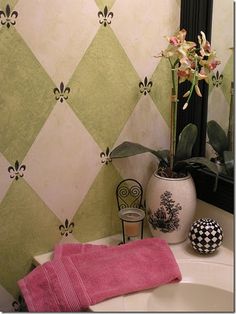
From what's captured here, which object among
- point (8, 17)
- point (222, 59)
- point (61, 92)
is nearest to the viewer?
point (8, 17)

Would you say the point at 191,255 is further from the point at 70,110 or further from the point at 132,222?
the point at 70,110

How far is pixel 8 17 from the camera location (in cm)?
107

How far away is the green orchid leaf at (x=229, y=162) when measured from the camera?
126cm

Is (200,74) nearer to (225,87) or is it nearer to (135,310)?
(225,87)

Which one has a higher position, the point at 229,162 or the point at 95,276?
the point at 229,162

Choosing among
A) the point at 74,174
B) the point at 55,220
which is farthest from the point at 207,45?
the point at 55,220

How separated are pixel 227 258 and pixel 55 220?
519 mm

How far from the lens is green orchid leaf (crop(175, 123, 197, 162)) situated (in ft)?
4.18

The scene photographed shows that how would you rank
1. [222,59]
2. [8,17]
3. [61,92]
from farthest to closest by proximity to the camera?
[222,59] → [61,92] → [8,17]

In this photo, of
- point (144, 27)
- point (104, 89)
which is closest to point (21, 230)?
point (104, 89)

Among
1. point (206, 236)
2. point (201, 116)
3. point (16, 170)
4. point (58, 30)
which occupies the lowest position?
point (206, 236)

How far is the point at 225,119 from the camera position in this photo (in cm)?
130

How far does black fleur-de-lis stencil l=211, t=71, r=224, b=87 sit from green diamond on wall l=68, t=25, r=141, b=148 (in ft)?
0.78

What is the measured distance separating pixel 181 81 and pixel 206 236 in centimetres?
45
